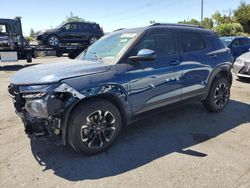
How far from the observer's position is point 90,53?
488cm

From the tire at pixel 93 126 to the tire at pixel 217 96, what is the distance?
8.07 ft

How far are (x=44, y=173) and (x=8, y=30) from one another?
580 inches

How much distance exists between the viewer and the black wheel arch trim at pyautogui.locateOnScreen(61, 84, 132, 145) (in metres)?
3.50

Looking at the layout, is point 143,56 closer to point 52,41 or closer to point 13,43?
point 13,43

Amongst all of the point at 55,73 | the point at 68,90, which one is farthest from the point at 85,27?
the point at 68,90

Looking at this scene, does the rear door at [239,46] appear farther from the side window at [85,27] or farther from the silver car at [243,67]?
the side window at [85,27]

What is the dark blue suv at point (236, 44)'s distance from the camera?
14.3 meters

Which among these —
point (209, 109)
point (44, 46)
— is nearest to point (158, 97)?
point (209, 109)

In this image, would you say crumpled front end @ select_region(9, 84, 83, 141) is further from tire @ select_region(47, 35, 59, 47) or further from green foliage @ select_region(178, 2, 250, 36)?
green foliage @ select_region(178, 2, 250, 36)

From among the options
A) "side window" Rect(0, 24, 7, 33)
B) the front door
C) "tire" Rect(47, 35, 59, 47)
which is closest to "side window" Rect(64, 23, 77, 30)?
"tire" Rect(47, 35, 59, 47)

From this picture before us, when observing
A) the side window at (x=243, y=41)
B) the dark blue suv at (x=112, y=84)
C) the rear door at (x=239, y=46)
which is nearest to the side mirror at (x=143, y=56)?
the dark blue suv at (x=112, y=84)

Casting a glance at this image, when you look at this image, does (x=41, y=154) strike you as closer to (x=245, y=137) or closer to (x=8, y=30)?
(x=245, y=137)

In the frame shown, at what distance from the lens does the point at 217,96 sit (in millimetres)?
5766

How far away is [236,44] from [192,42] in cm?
1069
